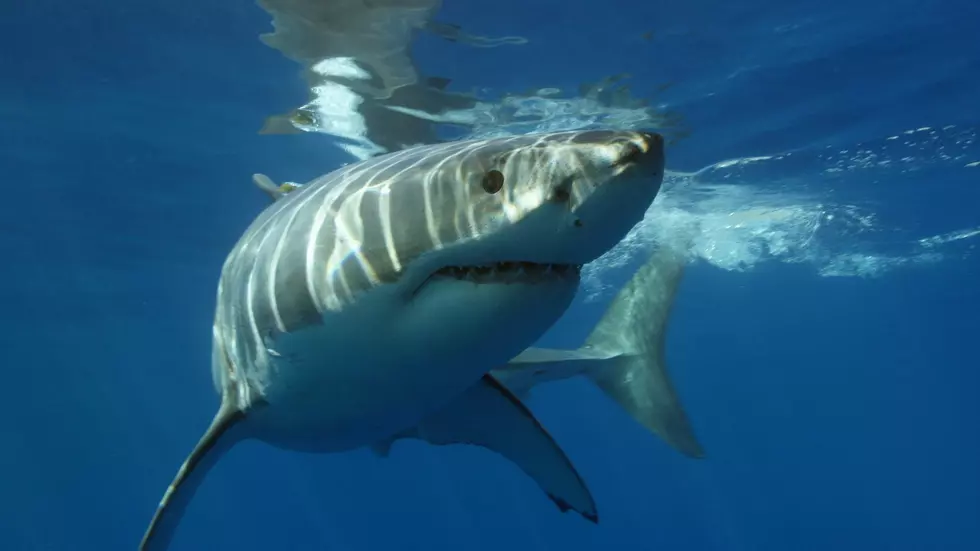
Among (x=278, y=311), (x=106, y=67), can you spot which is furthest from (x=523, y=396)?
(x=106, y=67)

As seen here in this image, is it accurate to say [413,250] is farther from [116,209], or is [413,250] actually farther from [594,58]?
[116,209]

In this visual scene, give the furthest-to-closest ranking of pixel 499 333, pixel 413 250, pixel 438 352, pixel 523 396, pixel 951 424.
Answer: pixel 951 424, pixel 523 396, pixel 438 352, pixel 499 333, pixel 413 250

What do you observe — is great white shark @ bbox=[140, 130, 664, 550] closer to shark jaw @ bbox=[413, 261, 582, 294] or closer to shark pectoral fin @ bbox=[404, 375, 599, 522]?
shark jaw @ bbox=[413, 261, 582, 294]

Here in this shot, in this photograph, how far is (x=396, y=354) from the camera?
8.85 feet

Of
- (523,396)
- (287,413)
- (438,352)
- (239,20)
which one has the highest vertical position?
(239,20)

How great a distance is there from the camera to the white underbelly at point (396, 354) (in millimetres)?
2336

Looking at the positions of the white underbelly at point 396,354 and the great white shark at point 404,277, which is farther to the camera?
the white underbelly at point 396,354

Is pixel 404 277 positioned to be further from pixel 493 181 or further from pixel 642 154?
pixel 642 154

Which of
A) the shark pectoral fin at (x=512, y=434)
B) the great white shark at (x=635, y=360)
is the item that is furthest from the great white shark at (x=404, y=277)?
the great white shark at (x=635, y=360)

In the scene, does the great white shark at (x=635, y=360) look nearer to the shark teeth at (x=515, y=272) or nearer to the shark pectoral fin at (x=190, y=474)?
the shark pectoral fin at (x=190, y=474)

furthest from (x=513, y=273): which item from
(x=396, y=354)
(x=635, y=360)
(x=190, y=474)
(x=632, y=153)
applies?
(x=635, y=360)

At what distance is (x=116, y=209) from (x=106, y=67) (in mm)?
8432

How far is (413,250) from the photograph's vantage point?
7.49ft

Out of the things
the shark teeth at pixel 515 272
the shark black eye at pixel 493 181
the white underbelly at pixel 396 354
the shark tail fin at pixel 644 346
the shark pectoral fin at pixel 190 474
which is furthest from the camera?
the shark tail fin at pixel 644 346
